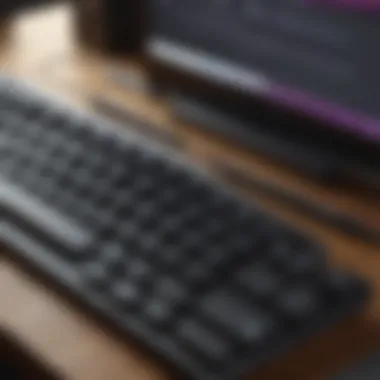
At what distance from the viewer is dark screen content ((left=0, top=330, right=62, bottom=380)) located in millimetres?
517

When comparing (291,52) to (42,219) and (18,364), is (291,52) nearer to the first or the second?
(42,219)

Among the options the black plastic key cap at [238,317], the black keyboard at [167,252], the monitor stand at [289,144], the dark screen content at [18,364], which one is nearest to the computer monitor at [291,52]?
the monitor stand at [289,144]

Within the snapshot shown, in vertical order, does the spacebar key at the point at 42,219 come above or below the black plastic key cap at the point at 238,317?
above

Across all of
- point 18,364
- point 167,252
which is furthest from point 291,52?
point 18,364

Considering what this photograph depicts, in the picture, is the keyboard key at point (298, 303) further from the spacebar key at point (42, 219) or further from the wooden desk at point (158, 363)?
the spacebar key at point (42, 219)

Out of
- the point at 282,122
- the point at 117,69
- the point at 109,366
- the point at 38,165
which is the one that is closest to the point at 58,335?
the point at 109,366

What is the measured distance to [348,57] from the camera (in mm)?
834

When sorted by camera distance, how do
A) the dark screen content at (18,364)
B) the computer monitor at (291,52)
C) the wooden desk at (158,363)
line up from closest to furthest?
the dark screen content at (18,364), the wooden desk at (158,363), the computer monitor at (291,52)

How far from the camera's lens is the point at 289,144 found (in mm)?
894

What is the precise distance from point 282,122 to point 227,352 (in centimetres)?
34

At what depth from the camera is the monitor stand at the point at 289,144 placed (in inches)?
33.3

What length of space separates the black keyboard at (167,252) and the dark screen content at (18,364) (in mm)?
113

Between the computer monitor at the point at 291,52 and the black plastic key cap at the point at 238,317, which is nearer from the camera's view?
the black plastic key cap at the point at 238,317

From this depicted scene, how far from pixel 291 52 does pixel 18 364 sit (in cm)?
46
